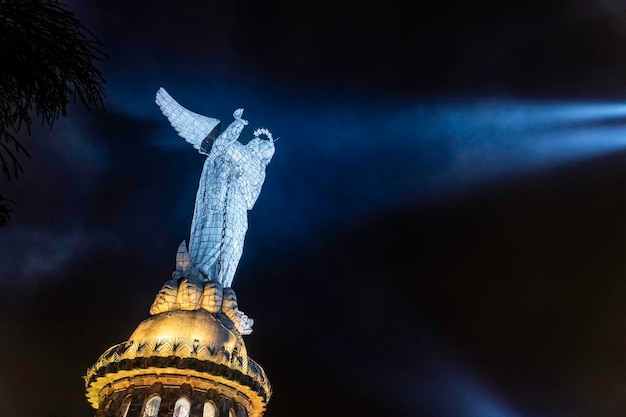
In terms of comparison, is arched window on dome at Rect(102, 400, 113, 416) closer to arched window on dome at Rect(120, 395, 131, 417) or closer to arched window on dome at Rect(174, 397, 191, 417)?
arched window on dome at Rect(120, 395, 131, 417)

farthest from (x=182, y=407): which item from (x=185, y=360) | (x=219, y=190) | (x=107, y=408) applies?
(x=219, y=190)

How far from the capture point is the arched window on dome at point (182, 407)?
2034 centimetres

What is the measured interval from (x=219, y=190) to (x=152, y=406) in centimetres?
1111

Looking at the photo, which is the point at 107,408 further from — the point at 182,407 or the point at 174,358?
the point at 174,358

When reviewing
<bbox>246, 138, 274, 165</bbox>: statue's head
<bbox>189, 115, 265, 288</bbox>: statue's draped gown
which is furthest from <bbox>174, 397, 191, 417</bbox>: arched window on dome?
<bbox>246, 138, 274, 165</bbox>: statue's head

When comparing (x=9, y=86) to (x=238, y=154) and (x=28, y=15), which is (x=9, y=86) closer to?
(x=28, y=15)

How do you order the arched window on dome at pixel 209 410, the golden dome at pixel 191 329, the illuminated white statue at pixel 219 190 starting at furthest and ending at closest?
the illuminated white statue at pixel 219 190 → the golden dome at pixel 191 329 → the arched window on dome at pixel 209 410

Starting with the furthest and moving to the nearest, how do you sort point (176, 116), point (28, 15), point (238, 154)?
point (176, 116), point (238, 154), point (28, 15)

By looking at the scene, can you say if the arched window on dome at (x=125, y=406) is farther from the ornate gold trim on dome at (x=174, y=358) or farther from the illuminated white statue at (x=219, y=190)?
the illuminated white statue at (x=219, y=190)

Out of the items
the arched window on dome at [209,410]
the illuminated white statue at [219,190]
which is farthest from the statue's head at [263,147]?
the arched window on dome at [209,410]

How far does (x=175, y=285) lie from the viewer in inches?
922

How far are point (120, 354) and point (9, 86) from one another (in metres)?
16.3

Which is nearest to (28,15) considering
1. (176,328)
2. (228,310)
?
(176,328)

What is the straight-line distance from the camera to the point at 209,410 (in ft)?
68.0
